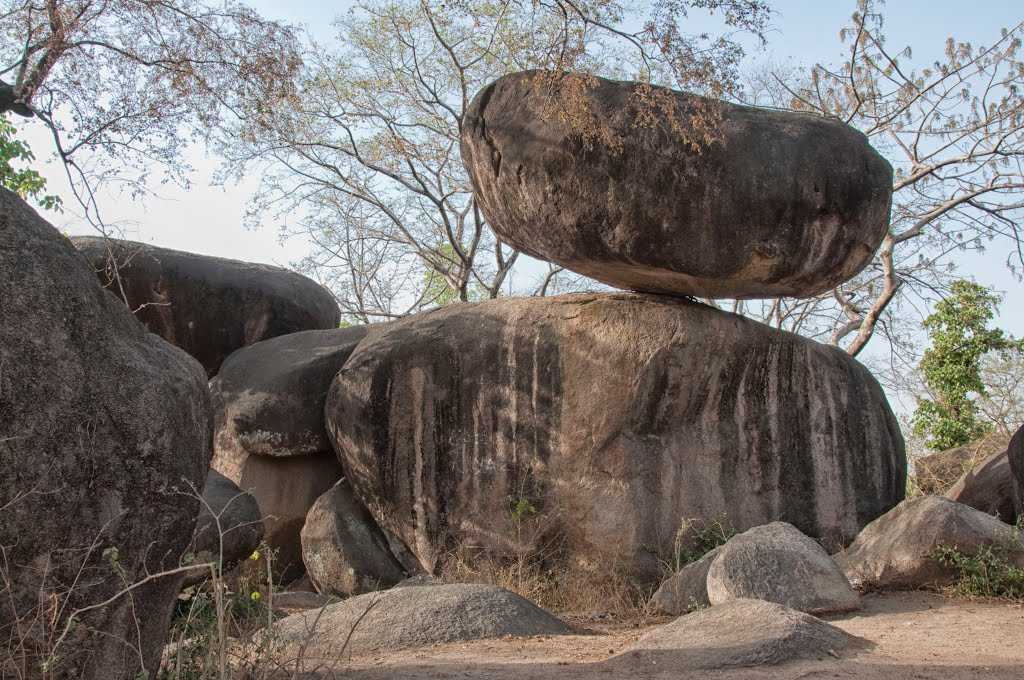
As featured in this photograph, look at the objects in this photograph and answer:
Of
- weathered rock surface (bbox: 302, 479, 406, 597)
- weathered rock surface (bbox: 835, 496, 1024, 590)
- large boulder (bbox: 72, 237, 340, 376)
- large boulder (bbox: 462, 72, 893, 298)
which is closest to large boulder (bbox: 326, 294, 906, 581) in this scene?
weathered rock surface (bbox: 302, 479, 406, 597)

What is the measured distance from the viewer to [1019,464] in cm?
Result: 837

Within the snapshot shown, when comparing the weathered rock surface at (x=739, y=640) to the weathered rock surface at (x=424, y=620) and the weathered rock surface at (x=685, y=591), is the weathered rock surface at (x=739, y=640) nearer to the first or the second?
the weathered rock surface at (x=424, y=620)

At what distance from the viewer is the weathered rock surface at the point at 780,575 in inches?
251

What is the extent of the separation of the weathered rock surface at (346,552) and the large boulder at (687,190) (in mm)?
2926

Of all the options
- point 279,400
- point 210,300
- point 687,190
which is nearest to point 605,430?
point 687,190

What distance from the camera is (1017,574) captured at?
672cm

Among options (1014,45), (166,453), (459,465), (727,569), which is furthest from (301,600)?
(1014,45)

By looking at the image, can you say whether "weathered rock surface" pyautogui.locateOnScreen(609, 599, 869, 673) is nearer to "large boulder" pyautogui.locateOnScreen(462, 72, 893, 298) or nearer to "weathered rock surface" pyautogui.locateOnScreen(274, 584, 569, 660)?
"weathered rock surface" pyautogui.locateOnScreen(274, 584, 569, 660)

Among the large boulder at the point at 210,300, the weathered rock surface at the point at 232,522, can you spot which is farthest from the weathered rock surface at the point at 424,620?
the large boulder at the point at 210,300

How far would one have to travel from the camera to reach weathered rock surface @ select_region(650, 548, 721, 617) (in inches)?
270

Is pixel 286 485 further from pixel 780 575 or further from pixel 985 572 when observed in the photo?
pixel 985 572

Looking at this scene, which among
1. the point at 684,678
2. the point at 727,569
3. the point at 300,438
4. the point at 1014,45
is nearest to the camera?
the point at 684,678

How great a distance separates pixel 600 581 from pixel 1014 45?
8.91m

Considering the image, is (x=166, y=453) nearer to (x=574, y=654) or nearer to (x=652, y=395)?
(x=574, y=654)
